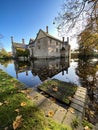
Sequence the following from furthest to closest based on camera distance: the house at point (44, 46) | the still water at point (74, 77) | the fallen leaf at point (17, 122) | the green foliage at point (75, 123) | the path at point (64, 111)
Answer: the house at point (44, 46) → the still water at point (74, 77) → the path at point (64, 111) → the green foliage at point (75, 123) → the fallen leaf at point (17, 122)

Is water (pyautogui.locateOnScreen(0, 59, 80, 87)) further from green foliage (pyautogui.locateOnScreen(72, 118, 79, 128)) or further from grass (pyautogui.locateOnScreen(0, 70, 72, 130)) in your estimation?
green foliage (pyautogui.locateOnScreen(72, 118, 79, 128))

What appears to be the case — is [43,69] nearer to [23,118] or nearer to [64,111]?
[64,111]

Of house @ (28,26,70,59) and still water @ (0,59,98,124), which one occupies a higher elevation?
house @ (28,26,70,59)

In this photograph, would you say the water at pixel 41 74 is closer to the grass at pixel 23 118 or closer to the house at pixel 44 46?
the grass at pixel 23 118

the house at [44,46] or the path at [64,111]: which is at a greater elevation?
the house at [44,46]

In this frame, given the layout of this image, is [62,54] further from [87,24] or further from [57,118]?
[57,118]

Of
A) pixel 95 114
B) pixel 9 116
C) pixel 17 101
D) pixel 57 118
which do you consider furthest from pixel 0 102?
pixel 95 114

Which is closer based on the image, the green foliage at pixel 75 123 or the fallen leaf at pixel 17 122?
the fallen leaf at pixel 17 122

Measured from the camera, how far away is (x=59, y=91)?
13.0 ft

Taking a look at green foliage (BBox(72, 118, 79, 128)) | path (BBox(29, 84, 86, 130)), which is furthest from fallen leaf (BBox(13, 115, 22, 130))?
green foliage (BBox(72, 118, 79, 128))

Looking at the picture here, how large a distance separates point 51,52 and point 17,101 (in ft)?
84.2

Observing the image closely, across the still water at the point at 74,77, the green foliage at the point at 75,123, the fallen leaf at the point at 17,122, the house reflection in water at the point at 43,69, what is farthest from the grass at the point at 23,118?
the house reflection in water at the point at 43,69

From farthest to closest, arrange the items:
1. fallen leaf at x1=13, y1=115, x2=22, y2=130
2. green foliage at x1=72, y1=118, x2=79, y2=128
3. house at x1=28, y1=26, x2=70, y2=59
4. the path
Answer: house at x1=28, y1=26, x2=70, y2=59
the path
green foliage at x1=72, y1=118, x2=79, y2=128
fallen leaf at x1=13, y1=115, x2=22, y2=130

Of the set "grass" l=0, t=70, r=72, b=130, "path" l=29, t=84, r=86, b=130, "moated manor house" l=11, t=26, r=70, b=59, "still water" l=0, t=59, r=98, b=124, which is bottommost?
"still water" l=0, t=59, r=98, b=124
